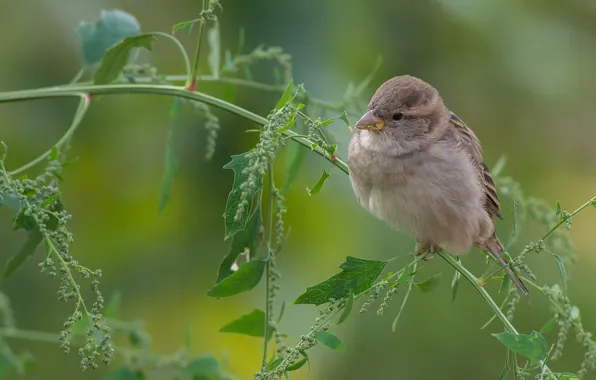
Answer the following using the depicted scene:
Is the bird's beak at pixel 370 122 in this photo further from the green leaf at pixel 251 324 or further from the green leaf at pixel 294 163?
the green leaf at pixel 251 324

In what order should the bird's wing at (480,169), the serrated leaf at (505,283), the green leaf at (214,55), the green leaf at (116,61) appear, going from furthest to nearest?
the bird's wing at (480,169) → the green leaf at (214,55) → the green leaf at (116,61) → the serrated leaf at (505,283)

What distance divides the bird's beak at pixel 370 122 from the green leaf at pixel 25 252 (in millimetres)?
1048

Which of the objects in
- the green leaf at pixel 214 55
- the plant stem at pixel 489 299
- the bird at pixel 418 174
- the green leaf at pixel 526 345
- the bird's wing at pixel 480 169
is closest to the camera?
the green leaf at pixel 526 345

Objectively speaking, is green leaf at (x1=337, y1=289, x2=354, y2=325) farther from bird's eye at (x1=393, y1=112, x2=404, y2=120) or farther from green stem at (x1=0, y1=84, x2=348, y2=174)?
bird's eye at (x1=393, y1=112, x2=404, y2=120)

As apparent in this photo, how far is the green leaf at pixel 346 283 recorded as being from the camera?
1.52 metres

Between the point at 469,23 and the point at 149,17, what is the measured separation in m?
1.86

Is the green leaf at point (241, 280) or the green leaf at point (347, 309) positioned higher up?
the green leaf at point (241, 280)

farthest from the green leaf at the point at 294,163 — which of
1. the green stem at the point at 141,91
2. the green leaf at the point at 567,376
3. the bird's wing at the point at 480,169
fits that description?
the bird's wing at the point at 480,169

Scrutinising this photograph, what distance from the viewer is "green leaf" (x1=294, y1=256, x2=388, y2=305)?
1.52m

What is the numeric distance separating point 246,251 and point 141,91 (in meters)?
0.38

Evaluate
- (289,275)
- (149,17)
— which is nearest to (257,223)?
(289,275)

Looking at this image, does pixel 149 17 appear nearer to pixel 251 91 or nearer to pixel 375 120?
pixel 251 91

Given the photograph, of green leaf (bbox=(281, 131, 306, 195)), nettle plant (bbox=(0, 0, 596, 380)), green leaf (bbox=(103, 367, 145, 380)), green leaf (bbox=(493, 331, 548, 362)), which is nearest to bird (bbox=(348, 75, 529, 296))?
nettle plant (bbox=(0, 0, 596, 380))

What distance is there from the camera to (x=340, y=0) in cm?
402
